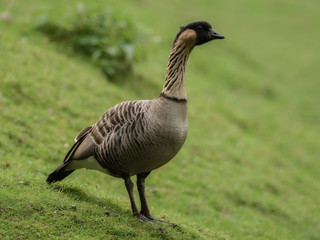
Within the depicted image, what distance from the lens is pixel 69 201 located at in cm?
688

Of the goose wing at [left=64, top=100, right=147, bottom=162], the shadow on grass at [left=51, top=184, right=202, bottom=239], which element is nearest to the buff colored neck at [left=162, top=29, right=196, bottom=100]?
the goose wing at [left=64, top=100, right=147, bottom=162]

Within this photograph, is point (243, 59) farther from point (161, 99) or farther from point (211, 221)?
point (161, 99)

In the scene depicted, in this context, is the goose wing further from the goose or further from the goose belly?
the goose belly

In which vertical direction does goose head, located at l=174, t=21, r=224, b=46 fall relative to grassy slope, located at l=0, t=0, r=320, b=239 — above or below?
above

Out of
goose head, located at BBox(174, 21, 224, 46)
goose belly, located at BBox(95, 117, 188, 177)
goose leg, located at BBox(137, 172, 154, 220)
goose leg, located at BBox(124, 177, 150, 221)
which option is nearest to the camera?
goose belly, located at BBox(95, 117, 188, 177)

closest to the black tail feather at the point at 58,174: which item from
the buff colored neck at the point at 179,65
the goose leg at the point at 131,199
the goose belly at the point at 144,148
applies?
the goose belly at the point at 144,148

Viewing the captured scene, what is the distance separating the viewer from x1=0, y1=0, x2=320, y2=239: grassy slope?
674cm

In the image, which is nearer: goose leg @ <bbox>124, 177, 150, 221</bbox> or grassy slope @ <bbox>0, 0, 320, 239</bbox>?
grassy slope @ <bbox>0, 0, 320, 239</bbox>

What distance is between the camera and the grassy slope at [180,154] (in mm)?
6742

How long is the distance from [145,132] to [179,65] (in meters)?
1.19

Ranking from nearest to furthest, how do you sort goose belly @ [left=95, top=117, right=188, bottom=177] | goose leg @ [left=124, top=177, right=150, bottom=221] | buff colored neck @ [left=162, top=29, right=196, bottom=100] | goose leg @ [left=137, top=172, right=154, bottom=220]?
goose belly @ [left=95, top=117, right=188, bottom=177] → buff colored neck @ [left=162, top=29, right=196, bottom=100] → goose leg @ [left=124, top=177, right=150, bottom=221] → goose leg @ [left=137, top=172, right=154, bottom=220]

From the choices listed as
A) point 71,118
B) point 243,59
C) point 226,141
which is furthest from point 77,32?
point 243,59

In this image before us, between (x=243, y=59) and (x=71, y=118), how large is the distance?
1439cm

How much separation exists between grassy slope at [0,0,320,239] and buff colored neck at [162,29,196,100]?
6.66ft
